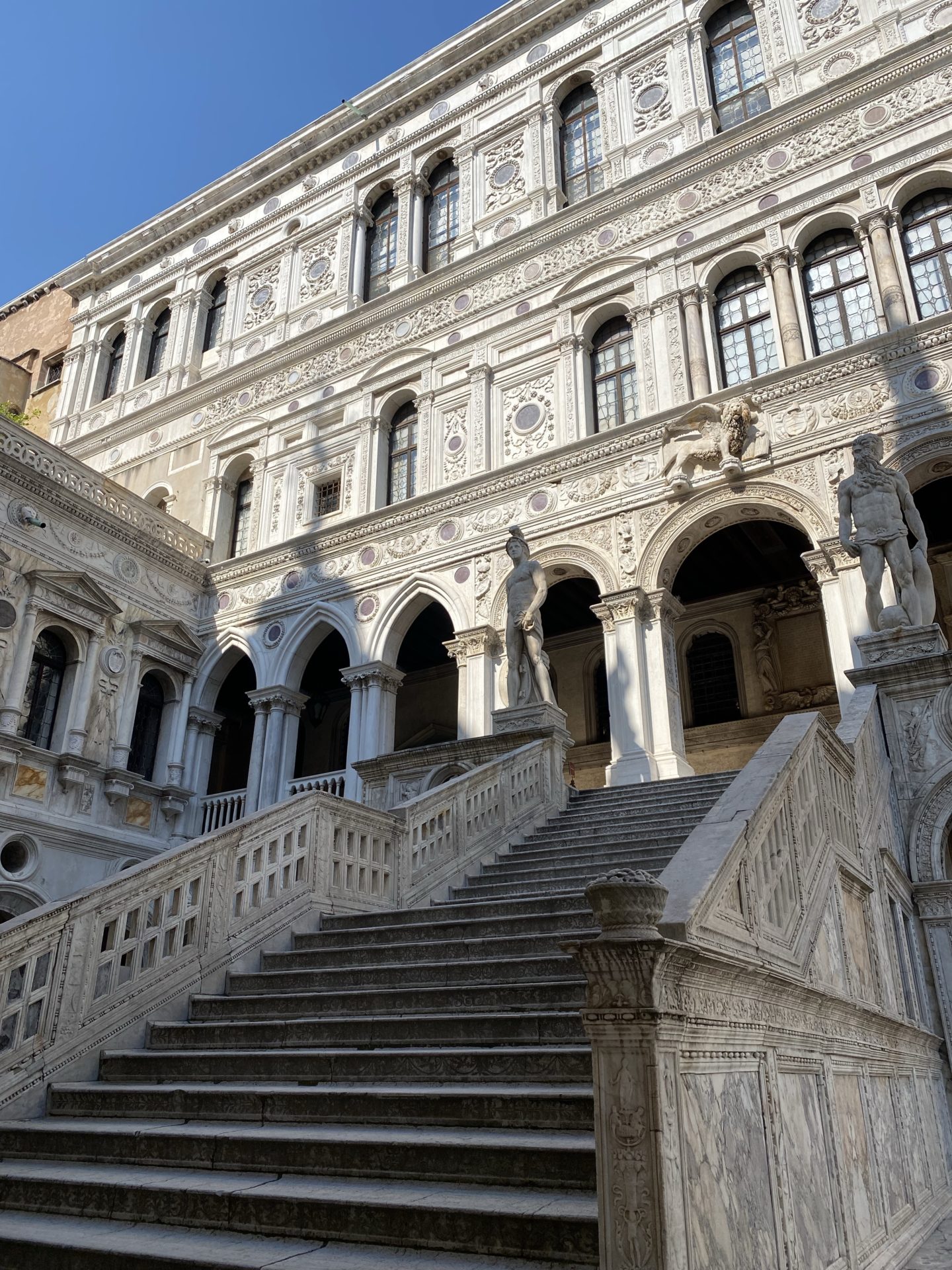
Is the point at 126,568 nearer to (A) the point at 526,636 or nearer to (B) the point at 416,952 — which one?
(A) the point at 526,636

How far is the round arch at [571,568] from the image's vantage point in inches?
597

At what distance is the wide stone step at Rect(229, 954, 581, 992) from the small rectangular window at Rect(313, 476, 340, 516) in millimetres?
13841

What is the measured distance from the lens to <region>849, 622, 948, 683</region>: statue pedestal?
9578mm

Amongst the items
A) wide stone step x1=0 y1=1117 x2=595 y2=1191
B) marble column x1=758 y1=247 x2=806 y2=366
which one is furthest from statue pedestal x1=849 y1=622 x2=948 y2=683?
wide stone step x1=0 y1=1117 x2=595 y2=1191

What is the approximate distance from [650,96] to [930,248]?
23.7 ft

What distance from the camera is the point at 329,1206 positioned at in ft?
12.3

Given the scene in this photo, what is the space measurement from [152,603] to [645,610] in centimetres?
1004

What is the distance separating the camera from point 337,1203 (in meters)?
3.72

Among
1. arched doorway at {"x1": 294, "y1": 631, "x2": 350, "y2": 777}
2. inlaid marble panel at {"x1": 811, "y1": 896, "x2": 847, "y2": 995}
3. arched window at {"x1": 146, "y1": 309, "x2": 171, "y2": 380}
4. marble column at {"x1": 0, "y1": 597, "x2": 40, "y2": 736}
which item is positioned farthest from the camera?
arched window at {"x1": 146, "y1": 309, "x2": 171, "y2": 380}

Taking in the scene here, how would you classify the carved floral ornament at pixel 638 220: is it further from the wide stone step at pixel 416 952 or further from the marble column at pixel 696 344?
the wide stone step at pixel 416 952

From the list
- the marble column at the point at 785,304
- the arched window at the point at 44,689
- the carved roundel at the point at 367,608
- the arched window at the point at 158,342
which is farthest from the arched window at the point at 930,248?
the arched window at the point at 158,342

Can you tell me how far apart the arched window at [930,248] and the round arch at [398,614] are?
8.96m

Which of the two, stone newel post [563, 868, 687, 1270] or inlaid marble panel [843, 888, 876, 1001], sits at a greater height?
inlaid marble panel [843, 888, 876, 1001]

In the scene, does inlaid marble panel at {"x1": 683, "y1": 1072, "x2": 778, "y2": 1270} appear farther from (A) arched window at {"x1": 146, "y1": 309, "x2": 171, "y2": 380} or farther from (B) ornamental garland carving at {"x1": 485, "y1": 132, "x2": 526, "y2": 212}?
(A) arched window at {"x1": 146, "y1": 309, "x2": 171, "y2": 380}
